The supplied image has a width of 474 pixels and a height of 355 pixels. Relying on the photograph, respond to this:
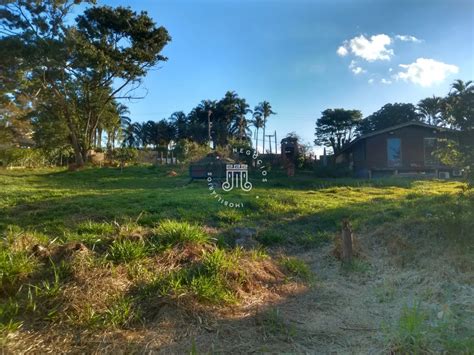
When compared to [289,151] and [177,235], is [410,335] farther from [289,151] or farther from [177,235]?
[289,151]

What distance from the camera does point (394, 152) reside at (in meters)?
24.4

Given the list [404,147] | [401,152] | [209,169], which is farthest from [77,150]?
[404,147]

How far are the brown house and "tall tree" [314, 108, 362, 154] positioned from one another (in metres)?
22.9

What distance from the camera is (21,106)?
106ft

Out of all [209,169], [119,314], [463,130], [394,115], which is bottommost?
[119,314]

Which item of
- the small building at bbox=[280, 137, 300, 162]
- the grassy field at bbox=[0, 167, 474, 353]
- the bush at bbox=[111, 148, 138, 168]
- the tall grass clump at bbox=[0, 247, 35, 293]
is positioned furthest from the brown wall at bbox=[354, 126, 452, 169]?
the tall grass clump at bbox=[0, 247, 35, 293]

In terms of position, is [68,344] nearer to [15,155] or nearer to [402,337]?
[402,337]

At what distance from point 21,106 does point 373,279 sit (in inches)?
1390

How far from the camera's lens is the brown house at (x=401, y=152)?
23.8 metres

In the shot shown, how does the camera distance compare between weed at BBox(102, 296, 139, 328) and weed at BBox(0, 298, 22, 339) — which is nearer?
weed at BBox(0, 298, 22, 339)

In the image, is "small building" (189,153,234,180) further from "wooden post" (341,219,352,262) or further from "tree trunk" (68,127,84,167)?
"tree trunk" (68,127,84,167)

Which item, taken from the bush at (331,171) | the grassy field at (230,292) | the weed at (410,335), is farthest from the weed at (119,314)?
the bush at (331,171)

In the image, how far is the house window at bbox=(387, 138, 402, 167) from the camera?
24219 mm

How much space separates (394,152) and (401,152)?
16.7 inches
